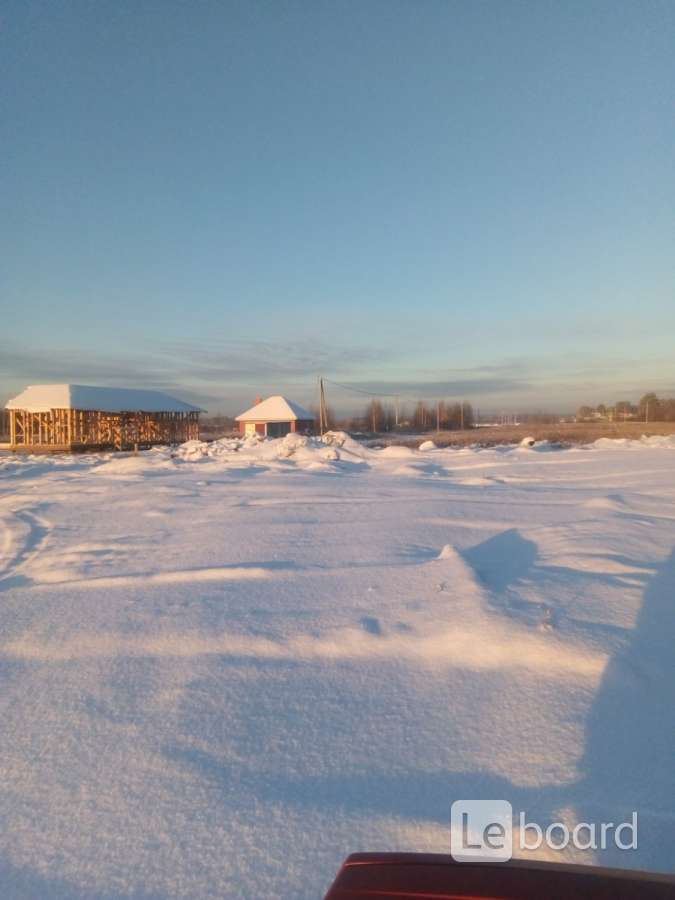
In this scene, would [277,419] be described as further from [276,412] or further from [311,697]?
[311,697]

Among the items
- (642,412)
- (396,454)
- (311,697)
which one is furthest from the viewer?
(642,412)

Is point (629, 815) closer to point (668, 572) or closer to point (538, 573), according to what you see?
point (538, 573)

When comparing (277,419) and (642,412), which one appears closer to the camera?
(277,419)

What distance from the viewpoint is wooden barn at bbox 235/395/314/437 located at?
4344 centimetres

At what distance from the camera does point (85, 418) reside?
33.0m

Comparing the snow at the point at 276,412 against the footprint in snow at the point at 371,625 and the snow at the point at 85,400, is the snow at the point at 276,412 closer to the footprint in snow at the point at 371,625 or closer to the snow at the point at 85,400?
the snow at the point at 85,400

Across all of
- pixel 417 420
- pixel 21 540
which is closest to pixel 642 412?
pixel 417 420

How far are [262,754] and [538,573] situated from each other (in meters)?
2.65

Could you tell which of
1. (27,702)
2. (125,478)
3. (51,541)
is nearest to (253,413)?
(125,478)

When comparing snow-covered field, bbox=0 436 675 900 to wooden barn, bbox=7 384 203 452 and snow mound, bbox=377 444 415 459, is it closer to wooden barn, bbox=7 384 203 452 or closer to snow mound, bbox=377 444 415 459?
snow mound, bbox=377 444 415 459
